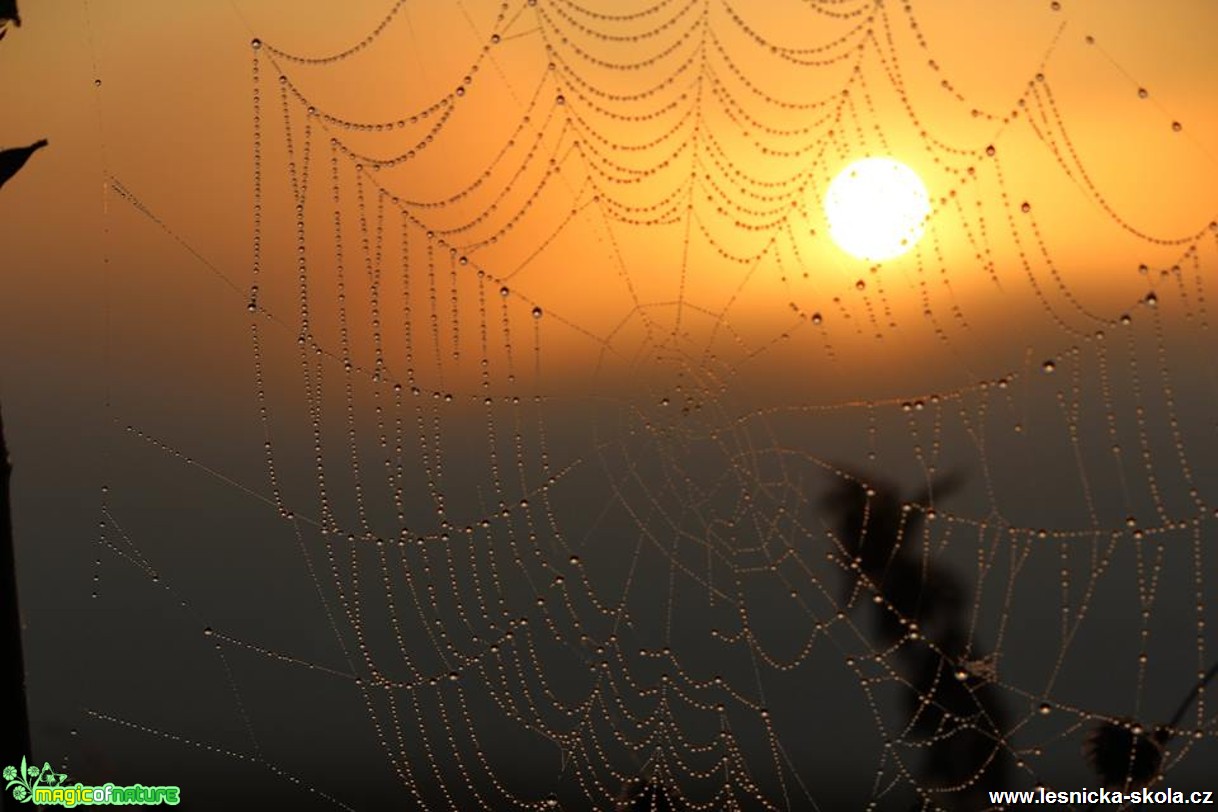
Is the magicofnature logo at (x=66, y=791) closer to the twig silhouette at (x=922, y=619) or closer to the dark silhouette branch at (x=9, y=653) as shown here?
the dark silhouette branch at (x=9, y=653)

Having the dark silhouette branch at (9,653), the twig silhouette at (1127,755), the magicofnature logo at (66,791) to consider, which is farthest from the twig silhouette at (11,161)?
the twig silhouette at (1127,755)

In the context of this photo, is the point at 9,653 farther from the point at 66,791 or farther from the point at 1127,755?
the point at 1127,755

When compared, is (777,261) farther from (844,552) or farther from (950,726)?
(950,726)

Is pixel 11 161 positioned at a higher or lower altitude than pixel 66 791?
higher

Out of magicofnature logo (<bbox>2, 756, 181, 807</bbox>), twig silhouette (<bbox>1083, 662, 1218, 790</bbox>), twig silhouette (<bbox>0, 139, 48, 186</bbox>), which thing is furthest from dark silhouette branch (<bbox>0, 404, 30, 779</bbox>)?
twig silhouette (<bbox>1083, 662, 1218, 790</bbox>)

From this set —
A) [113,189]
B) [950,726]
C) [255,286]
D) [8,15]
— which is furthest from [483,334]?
[8,15]

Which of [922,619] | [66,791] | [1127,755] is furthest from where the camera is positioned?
[922,619]

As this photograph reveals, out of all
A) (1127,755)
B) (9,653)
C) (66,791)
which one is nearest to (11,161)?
(9,653)
